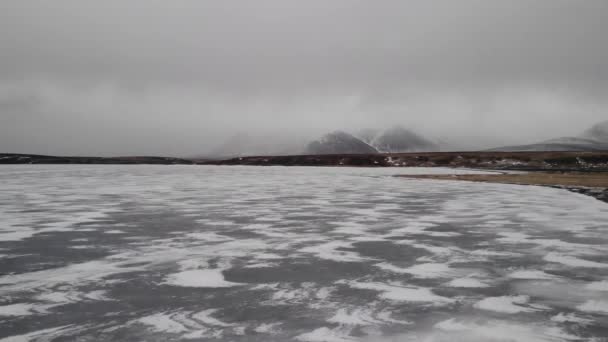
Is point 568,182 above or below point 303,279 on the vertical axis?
above

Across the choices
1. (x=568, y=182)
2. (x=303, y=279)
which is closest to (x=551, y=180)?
(x=568, y=182)

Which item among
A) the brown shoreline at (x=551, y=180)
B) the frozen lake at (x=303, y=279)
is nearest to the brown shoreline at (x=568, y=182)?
the brown shoreline at (x=551, y=180)

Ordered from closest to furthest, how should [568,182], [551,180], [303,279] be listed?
[303,279]
[568,182]
[551,180]

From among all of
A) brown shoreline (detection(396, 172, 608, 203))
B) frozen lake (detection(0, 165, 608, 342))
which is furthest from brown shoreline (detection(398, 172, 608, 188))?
frozen lake (detection(0, 165, 608, 342))

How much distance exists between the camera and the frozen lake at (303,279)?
12.6ft

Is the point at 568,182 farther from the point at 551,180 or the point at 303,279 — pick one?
the point at 303,279

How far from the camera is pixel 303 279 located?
213 inches

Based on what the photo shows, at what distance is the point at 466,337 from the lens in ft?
12.1

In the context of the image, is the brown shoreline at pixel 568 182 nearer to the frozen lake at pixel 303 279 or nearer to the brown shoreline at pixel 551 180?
the brown shoreline at pixel 551 180

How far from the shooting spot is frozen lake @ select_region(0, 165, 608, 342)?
12.6ft

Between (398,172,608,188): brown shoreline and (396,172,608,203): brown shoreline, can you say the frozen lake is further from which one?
(398,172,608,188): brown shoreline

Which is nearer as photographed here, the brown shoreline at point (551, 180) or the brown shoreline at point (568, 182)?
the brown shoreline at point (568, 182)

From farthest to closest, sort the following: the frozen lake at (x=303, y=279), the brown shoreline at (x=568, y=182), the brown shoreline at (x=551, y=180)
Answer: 1. the brown shoreline at (x=551, y=180)
2. the brown shoreline at (x=568, y=182)
3. the frozen lake at (x=303, y=279)

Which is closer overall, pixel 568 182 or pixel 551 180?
pixel 568 182
